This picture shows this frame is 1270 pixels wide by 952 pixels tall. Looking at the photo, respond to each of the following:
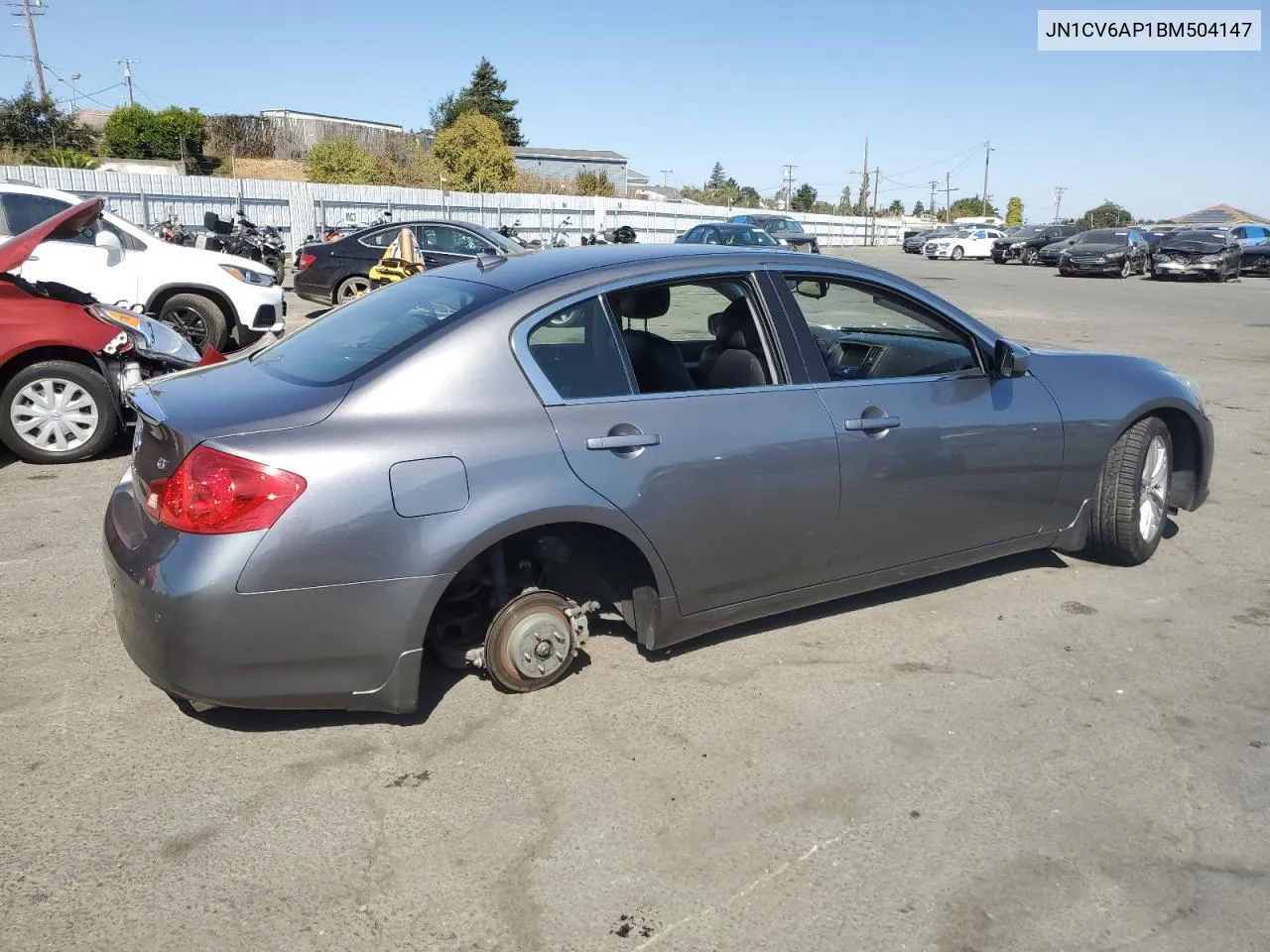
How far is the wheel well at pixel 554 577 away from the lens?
3457 millimetres

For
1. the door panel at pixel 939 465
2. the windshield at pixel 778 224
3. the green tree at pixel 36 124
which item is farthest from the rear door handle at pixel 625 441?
the green tree at pixel 36 124

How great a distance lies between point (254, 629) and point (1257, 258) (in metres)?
40.9

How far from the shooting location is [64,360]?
21.5 feet

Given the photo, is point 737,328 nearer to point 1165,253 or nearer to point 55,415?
point 55,415

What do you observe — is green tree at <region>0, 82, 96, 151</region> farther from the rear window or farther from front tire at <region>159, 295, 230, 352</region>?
the rear window

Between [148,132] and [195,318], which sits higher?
[148,132]

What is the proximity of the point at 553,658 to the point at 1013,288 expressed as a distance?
2564 centimetres

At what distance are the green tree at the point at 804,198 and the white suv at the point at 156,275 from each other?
87.3 meters

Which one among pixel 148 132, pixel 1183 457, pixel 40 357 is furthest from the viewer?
pixel 148 132

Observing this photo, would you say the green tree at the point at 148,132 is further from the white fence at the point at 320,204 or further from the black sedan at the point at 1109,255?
the black sedan at the point at 1109,255

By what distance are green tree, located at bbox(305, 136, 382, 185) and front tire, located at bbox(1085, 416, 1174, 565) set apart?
37827 millimetres

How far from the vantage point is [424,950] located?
238 cm

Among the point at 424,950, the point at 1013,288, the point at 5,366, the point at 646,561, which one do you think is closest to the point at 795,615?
the point at 646,561

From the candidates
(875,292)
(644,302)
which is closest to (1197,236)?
(875,292)
